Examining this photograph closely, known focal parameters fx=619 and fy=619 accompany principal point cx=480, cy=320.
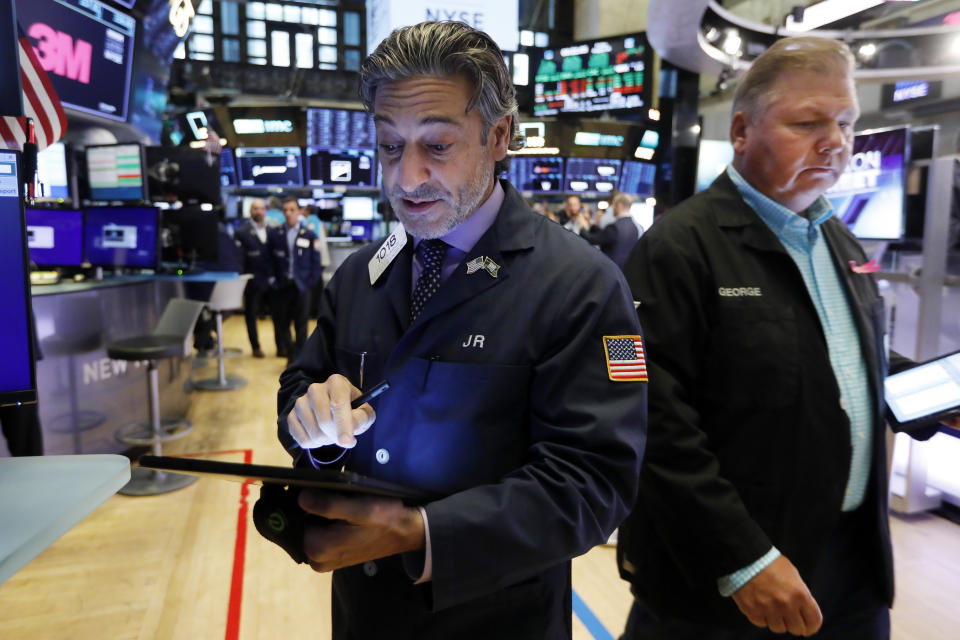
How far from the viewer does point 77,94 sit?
4.82 meters

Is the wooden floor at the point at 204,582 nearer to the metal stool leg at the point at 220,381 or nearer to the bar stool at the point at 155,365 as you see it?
the bar stool at the point at 155,365

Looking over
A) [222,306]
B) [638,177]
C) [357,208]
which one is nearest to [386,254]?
[222,306]

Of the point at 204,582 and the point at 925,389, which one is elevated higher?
the point at 925,389

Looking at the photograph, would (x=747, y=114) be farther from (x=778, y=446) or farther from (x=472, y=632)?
(x=472, y=632)

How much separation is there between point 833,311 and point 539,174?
9484mm

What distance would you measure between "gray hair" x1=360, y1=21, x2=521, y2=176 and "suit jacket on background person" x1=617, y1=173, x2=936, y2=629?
19.4 inches

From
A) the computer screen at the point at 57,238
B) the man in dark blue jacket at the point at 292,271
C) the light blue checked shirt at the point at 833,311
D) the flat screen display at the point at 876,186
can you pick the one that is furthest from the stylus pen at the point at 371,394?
the man in dark blue jacket at the point at 292,271

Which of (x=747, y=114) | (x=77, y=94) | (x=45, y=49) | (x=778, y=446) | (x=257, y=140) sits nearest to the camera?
(x=778, y=446)

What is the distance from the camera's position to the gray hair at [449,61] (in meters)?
0.98

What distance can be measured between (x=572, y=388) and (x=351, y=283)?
518mm

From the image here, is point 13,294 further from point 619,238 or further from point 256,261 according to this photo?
point 619,238

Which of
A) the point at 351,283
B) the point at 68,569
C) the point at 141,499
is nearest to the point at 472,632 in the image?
the point at 351,283

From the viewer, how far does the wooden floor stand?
7.88 feet

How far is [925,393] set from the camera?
53.9 inches
